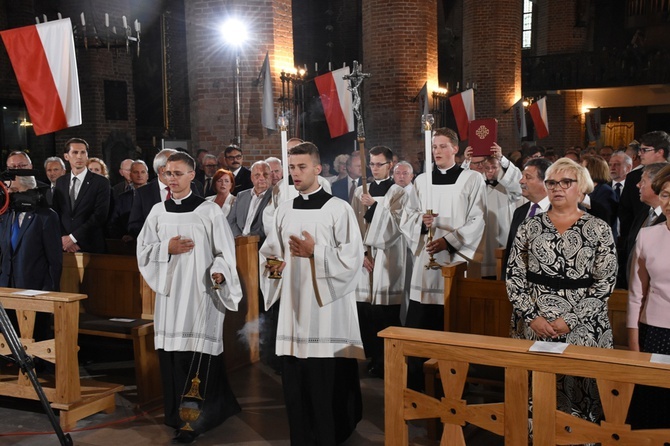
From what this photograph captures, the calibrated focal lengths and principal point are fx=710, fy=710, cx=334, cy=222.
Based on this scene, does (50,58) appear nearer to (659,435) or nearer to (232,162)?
(232,162)

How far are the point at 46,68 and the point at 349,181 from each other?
3.73 m

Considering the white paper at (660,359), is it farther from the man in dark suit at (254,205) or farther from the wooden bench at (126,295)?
the man in dark suit at (254,205)

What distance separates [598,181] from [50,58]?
5.44 metres

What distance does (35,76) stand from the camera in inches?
275

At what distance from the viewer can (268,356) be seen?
700 centimetres

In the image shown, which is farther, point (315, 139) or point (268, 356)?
point (315, 139)

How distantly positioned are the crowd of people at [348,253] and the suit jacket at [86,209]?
0.01 meters

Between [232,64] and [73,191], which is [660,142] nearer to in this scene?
[73,191]

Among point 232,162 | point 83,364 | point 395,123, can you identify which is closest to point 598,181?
point 232,162

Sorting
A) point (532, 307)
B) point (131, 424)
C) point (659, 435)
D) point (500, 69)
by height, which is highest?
point (500, 69)

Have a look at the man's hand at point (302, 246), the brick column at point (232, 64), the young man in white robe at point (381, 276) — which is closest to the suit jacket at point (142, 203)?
the young man in white robe at point (381, 276)

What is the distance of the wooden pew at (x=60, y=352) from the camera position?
16.8ft

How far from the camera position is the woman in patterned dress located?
12.3 feet

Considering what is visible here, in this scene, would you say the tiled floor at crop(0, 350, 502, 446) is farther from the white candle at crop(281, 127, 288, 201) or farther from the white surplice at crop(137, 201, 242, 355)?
the white candle at crop(281, 127, 288, 201)
